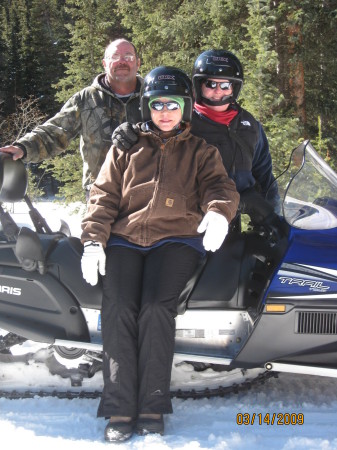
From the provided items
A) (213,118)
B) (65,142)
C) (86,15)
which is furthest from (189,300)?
(86,15)

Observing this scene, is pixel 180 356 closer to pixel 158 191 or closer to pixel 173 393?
pixel 173 393

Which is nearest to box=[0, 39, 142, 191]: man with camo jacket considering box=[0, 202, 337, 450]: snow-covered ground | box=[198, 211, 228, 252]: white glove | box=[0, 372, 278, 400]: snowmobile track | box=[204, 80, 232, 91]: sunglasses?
box=[204, 80, 232, 91]: sunglasses

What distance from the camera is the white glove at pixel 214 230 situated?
2537 mm

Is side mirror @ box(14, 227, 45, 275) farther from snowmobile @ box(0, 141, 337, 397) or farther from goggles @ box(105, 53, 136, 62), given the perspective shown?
goggles @ box(105, 53, 136, 62)

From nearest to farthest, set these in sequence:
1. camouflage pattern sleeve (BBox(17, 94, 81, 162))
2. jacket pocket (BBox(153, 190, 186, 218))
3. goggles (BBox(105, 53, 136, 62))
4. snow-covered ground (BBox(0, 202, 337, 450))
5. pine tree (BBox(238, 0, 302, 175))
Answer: snow-covered ground (BBox(0, 202, 337, 450)), jacket pocket (BBox(153, 190, 186, 218)), camouflage pattern sleeve (BBox(17, 94, 81, 162)), goggles (BBox(105, 53, 136, 62)), pine tree (BBox(238, 0, 302, 175))

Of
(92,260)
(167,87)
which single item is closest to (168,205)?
(92,260)

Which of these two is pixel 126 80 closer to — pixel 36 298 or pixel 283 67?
pixel 36 298

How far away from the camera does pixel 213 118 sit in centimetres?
314

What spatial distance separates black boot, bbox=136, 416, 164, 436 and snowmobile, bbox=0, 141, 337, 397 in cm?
35

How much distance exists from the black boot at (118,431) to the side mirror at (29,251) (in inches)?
35.5

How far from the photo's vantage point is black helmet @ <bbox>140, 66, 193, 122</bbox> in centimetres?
278

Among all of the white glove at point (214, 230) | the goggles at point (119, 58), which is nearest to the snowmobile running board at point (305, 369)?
the white glove at point (214, 230)

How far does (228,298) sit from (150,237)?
1.69 feet

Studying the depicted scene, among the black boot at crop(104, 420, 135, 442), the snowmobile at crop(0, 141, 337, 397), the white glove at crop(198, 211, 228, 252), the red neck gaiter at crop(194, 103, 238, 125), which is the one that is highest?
the red neck gaiter at crop(194, 103, 238, 125)
